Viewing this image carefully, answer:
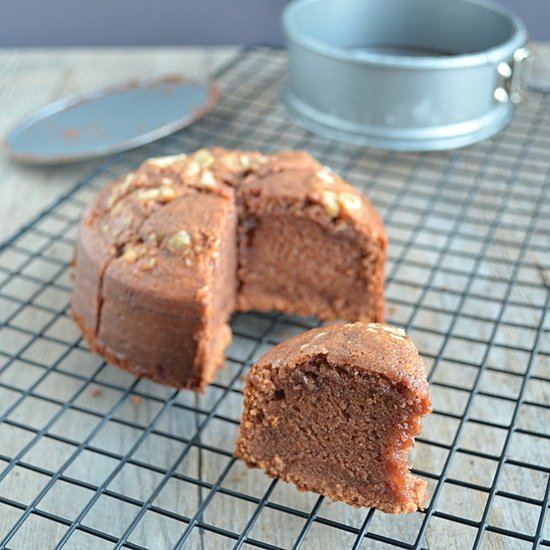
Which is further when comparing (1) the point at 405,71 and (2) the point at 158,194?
(1) the point at 405,71

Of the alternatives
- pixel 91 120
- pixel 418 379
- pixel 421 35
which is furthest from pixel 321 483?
pixel 421 35

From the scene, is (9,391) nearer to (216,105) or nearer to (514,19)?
(216,105)

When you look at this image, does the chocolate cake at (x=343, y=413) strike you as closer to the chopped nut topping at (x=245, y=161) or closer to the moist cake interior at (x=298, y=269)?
the moist cake interior at (x=298, y=269)

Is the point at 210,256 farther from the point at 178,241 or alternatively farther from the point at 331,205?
the point at 331,205

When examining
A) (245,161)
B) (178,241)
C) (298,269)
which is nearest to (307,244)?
(298,269)

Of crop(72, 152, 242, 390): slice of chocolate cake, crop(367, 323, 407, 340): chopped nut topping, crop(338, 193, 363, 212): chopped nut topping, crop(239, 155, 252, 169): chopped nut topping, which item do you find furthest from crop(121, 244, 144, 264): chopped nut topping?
crop(367, 323, 407, 340): chopped nut topping

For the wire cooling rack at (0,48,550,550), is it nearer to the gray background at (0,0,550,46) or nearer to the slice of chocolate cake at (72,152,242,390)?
the slice of chocolate cake at (72,152,242,390)
